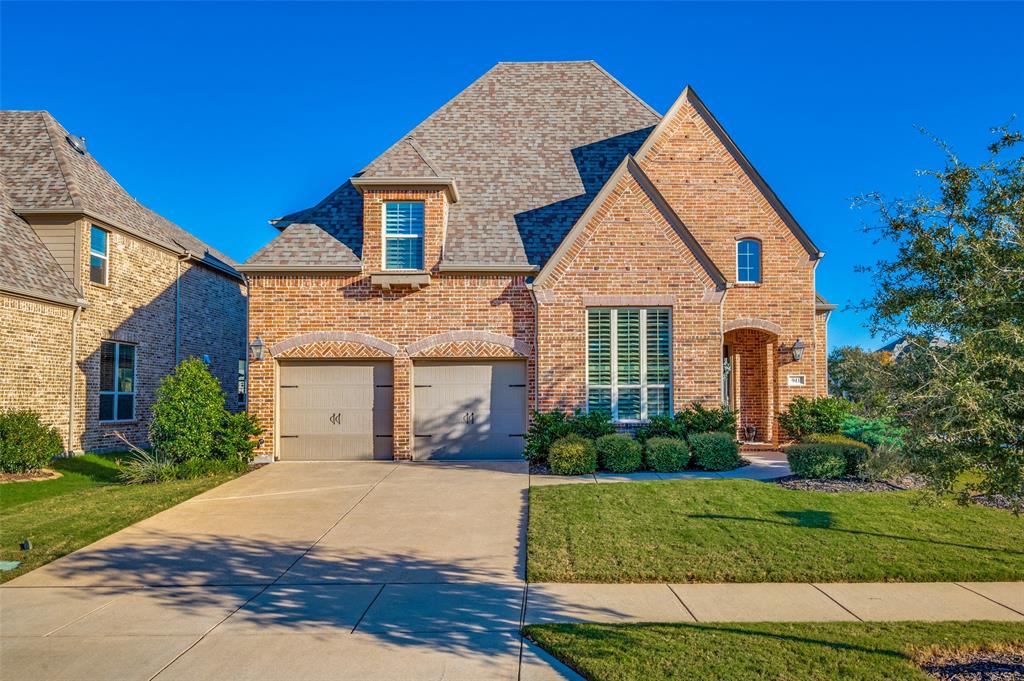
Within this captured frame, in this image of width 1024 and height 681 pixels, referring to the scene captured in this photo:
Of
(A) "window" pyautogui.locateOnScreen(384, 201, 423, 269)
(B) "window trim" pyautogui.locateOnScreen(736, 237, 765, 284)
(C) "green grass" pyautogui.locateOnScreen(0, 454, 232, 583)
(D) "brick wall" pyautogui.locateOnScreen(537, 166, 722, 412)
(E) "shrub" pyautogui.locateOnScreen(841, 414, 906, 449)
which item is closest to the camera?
(C) "green grass" pyautogui.locateOnScreen(0, 454, 232, 583)

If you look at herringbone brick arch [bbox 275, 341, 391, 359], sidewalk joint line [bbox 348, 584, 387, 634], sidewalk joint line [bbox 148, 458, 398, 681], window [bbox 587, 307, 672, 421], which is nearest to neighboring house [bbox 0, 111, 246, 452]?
herringbone brick arch [bbox 275, 341, 391, 359]

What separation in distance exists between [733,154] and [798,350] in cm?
531

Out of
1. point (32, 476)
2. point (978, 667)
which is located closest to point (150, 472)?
point (32, 476)

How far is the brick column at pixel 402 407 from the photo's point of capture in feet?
51.9

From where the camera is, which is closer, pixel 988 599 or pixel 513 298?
pixel 988 599

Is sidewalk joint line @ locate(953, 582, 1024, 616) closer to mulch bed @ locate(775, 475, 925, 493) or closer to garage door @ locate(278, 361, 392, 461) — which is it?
mulch bed @ locate(775, 475, 925, 493)

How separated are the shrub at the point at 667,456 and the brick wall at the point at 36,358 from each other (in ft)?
45.8

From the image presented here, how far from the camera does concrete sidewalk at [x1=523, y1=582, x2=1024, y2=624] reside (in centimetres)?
614

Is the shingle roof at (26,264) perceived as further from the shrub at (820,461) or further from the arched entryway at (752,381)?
the arched entryway at (752,381)

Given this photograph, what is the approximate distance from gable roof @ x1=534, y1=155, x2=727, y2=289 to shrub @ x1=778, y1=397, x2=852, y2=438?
4.20 metres

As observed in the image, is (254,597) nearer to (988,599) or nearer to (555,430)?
(988,599)

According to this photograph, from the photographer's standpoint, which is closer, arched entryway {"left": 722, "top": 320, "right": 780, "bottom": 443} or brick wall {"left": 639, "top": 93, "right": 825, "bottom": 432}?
brick wall {"left": 639, "top": 93, "right": 825, "bottom": 432}

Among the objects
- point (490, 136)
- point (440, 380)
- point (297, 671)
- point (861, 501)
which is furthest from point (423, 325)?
point (297, 671)

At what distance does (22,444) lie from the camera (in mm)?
14023
